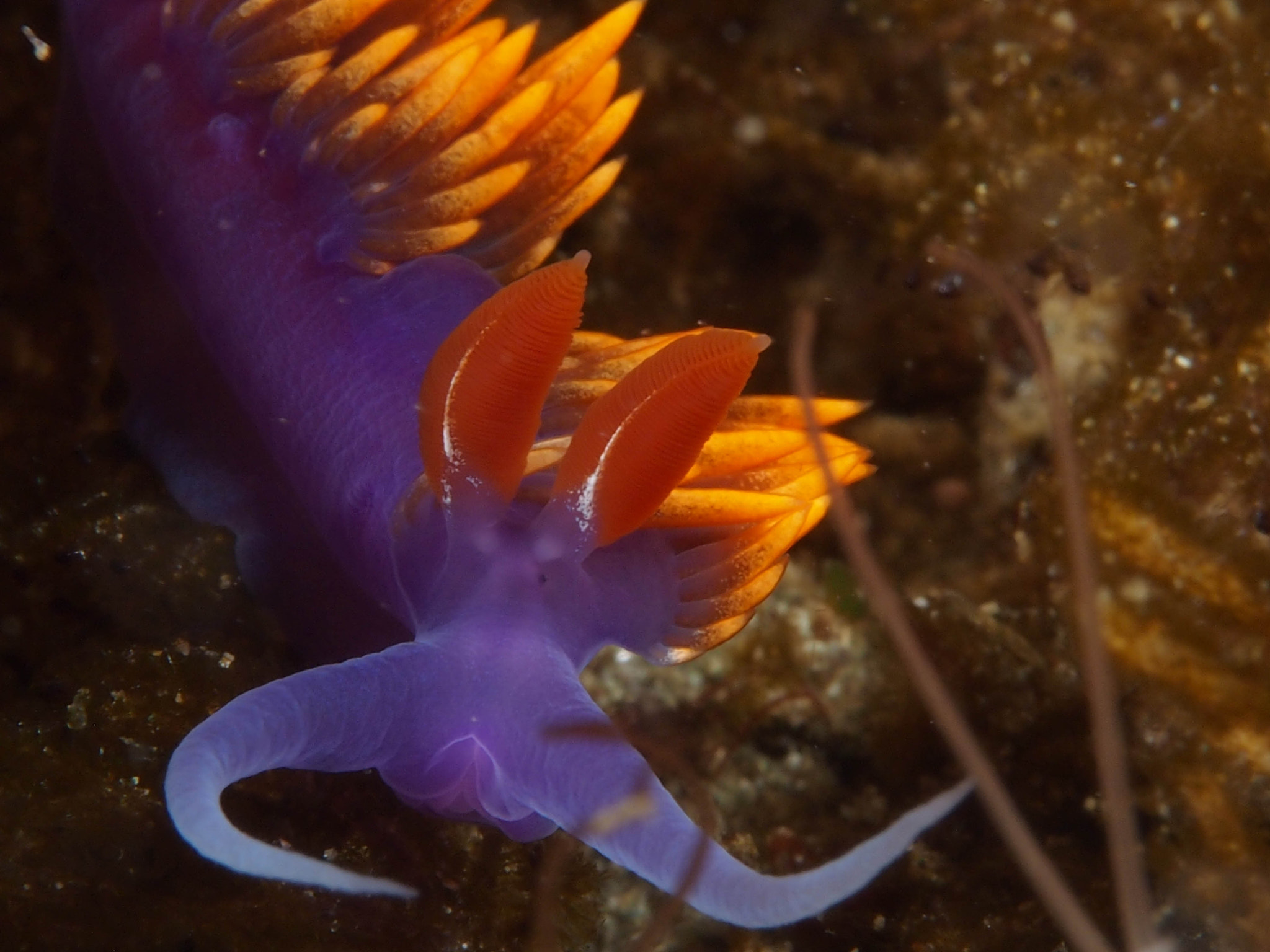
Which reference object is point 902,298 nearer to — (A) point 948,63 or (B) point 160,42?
(A) point 948,63

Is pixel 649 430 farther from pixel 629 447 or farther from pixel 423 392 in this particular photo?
pixel 423 392

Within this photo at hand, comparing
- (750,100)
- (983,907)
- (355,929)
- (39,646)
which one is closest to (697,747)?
(983,907)

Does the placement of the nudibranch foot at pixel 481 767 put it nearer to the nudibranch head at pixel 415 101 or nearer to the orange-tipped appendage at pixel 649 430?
the orange-tipped appendage at pixel 649 430

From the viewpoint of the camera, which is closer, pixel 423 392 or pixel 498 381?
pixel 498 381

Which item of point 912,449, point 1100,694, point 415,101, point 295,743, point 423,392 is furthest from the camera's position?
point 912,449

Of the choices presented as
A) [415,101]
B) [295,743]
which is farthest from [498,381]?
[415,101]

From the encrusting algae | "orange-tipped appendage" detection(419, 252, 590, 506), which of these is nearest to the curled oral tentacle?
"orange-tipped appendage" detection(419, 252, 590, 506)

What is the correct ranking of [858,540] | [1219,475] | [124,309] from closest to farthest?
[858,540] → [124,309] → [1219,475]

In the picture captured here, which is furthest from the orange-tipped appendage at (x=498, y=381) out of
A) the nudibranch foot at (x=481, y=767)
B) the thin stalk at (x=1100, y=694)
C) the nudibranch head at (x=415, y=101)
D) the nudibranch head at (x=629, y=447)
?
the thin stalk at (x=1100, y=694)
